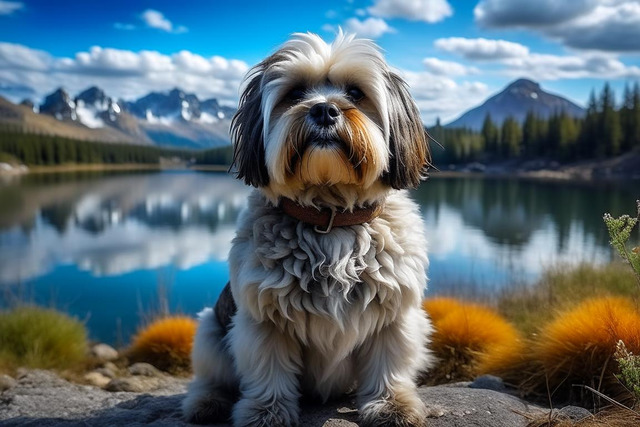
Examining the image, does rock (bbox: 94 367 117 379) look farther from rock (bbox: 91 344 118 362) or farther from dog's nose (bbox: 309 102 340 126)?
dog's nose (bbox: 309 102 340 126)

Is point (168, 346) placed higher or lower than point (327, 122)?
lower

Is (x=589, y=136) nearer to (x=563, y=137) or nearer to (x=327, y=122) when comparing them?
(x=563, y=137)

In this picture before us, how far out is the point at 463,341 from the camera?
5.78 m

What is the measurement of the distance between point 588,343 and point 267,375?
2385 millimetres

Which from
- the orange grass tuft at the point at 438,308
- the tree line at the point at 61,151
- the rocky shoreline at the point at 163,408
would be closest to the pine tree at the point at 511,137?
the tree line at the point at 61,151

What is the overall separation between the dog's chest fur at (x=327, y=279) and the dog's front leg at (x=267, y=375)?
0.08 meters

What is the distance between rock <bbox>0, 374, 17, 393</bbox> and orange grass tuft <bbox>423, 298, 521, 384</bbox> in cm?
396

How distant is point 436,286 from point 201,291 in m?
5.95

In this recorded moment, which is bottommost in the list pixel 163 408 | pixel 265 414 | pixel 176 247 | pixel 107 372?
pixel 176 247

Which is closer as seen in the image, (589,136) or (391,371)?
(391,371)

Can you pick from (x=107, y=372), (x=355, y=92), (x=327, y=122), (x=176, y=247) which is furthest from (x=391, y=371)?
(x=176, y=247)

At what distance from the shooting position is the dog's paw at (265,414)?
11.0 feet

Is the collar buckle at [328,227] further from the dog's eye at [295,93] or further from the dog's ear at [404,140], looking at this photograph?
the dog's eye at [295,93]

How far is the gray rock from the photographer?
346 centimetres
